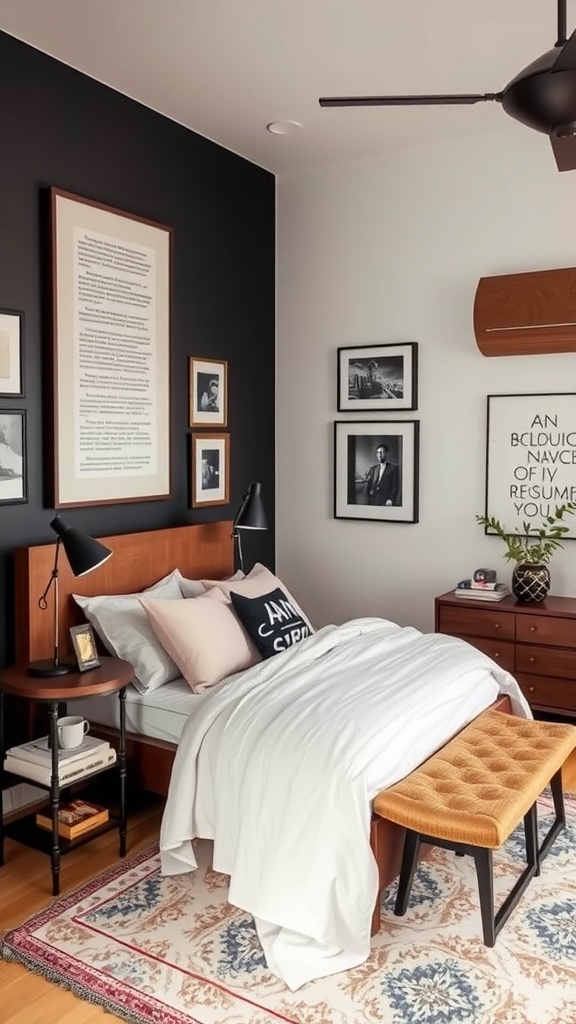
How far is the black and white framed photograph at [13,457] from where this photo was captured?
10.9 feet

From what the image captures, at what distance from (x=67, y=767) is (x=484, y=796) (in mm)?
1381

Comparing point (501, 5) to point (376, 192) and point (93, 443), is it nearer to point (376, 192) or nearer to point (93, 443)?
point (376, 192)

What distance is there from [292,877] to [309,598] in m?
2.83

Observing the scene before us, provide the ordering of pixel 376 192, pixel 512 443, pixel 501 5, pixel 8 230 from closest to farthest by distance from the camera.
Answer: pixel 501 5 < pixel 8 230 < pixel 512 443 < pixel 376 192

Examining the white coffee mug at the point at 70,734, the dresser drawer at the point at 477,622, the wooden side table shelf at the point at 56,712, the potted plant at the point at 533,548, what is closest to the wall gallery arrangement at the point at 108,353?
the wooden side table shelf at the point at 56,712

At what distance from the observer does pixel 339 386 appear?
494 cm

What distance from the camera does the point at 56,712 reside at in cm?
275

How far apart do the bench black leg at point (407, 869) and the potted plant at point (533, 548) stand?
1.90 meters

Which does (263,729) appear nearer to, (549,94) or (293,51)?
(549,94)

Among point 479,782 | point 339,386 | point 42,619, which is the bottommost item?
point 479,782

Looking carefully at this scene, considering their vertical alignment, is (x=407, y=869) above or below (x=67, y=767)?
below

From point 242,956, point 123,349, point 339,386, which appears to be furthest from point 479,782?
point 339,386

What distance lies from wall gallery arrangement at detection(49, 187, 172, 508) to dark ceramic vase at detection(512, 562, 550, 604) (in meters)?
1.80

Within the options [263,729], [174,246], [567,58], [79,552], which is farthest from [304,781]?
[174,246]
